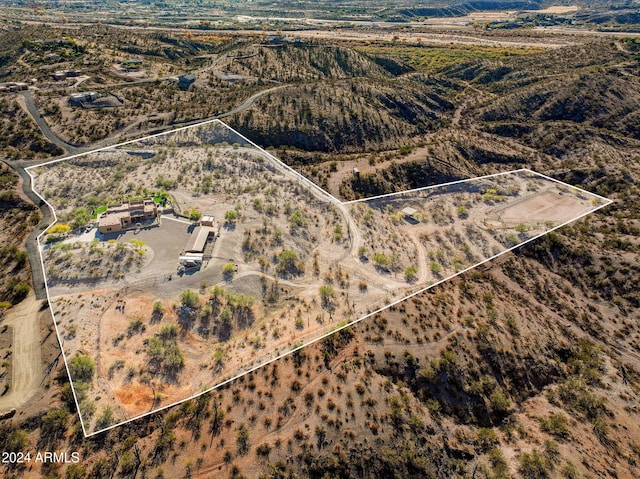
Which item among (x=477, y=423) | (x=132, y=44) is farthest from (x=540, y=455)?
(x=132, y=44)

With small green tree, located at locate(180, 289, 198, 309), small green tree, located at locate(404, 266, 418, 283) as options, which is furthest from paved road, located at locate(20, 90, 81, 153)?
small green tree, located at locate(404, 266, 418, 283)

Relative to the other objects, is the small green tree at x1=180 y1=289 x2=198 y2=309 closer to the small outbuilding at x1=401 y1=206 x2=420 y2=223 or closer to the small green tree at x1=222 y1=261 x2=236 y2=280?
the small green tree at x1=222 y1=261 x2=236 y2=280

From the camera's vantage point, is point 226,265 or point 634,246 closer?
point 226,265

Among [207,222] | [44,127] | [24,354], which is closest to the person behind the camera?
[24,354]

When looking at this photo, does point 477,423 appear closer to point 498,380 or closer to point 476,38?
point 498,380

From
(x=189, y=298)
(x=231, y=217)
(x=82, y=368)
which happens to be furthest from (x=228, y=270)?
(x=82, y=368)

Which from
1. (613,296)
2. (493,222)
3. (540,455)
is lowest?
(613,296)

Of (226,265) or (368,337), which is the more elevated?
(226,265)

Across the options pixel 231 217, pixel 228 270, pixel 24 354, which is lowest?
pixel 24 354

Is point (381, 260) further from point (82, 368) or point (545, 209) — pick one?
point (545, 209)
